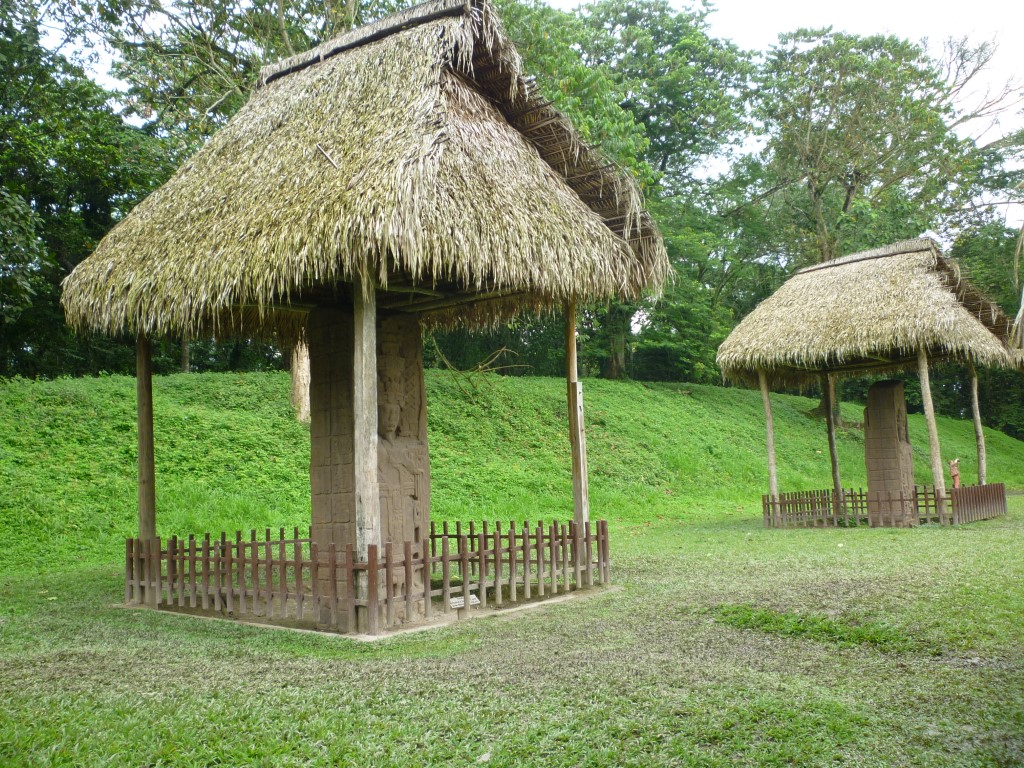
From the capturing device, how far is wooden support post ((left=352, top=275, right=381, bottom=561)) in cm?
643

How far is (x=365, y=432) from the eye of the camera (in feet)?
21.5

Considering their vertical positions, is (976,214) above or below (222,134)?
above

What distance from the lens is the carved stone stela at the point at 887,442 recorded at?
15.0m

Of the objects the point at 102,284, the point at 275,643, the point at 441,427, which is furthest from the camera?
the point at 441,427

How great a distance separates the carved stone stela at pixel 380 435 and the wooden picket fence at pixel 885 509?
27.3 ft

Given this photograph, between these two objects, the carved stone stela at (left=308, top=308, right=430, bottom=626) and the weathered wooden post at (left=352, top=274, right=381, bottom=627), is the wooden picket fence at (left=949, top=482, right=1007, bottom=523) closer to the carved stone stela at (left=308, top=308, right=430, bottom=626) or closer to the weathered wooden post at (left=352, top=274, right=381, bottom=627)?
the carved stone stela at (left=308, top=308, right=430, bottom=626)

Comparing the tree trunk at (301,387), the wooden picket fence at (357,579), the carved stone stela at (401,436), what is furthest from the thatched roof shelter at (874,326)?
the carved stone stela at (401,436)

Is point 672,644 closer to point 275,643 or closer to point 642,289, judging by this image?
point 275,643

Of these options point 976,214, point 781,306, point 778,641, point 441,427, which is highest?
point 976,214

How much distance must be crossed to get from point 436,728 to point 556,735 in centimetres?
57

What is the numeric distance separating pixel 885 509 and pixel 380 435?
32.6 feet

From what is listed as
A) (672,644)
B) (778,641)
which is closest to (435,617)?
(672,644)

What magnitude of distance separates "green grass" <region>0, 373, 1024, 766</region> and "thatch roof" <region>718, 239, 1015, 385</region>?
312 centimetres

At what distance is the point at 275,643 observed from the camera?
606cm
